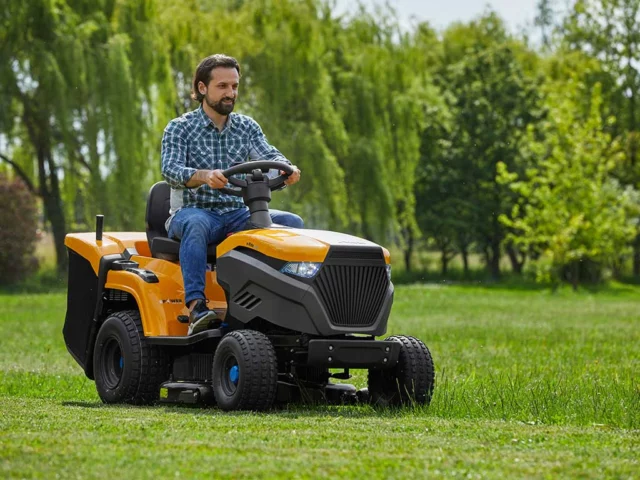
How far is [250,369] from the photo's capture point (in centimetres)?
777

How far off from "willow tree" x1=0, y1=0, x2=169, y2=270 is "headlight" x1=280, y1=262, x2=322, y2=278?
24.1 m

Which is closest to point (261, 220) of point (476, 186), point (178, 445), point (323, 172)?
point (178, 445)

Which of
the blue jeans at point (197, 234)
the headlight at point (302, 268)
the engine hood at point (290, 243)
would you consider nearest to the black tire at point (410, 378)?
the engine hood at point (290, 243)

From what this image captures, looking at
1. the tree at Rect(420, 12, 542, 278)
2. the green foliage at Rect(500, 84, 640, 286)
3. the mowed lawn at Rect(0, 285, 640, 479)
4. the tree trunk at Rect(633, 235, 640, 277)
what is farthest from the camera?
the tree trunk at Rect(633, 235, 640, 277)

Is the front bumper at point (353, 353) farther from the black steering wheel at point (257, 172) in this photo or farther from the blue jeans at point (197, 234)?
the black steering wheel at point (257, 172)

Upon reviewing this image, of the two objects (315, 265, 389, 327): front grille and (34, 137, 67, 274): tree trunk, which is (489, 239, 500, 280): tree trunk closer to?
(34, 137, 67, 274): tree trunk

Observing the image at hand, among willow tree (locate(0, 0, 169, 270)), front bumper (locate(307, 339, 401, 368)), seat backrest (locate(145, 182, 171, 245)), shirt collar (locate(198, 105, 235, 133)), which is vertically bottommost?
front bumper (locate(307, 339, 401, 368))

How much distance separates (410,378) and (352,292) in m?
0.76

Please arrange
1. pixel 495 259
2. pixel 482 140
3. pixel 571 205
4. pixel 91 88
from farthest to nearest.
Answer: pixel 495 259
pixel 482 140
pixel 571 205
pixel 91 88

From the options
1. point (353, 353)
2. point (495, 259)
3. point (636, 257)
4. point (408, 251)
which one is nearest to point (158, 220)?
point (353, 353)

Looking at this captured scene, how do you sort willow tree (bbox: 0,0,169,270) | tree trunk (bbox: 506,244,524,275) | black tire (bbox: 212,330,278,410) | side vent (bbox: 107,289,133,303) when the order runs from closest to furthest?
black tire (bbox: 212,330,278,410), side vent (bbox: 107,289,133,303), willow tree (bbox: 0,0,169,270), tree trunk (bbox: 506,244,524,275)

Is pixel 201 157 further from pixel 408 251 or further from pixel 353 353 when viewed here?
pixel 408 251

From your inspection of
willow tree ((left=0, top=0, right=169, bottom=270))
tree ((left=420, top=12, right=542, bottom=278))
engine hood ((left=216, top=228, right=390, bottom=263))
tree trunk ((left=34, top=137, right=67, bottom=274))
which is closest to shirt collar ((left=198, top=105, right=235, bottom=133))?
engine hood ((left=216, top=228, right=390, bottom=263))

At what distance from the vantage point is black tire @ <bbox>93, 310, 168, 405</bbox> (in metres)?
8.77
